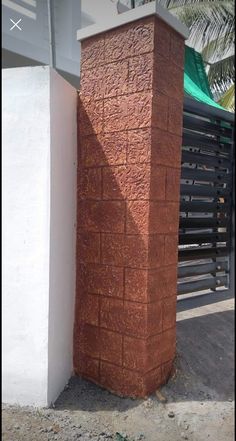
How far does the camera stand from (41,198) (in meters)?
2.28

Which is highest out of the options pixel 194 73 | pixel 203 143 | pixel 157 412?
pixel 194 73

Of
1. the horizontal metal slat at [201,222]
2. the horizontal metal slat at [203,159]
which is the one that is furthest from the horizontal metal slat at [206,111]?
the horizontal metal slat at [201,222]

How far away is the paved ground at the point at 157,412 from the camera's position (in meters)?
2.24

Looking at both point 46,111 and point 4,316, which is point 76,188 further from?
point 4,316

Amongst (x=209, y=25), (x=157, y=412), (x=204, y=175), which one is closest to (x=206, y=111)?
(x=204, y=175)

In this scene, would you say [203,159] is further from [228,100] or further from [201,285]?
[228,100]

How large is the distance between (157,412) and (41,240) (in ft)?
4.54

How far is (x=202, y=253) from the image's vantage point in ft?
12.0

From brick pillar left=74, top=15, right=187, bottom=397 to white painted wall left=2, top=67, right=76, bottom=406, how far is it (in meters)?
0.13

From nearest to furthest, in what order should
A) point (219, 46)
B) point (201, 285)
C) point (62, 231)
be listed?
point (62, 231)
point (201, 285)
point (219, 46)

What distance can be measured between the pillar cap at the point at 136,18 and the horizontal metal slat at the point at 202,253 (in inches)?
70.7

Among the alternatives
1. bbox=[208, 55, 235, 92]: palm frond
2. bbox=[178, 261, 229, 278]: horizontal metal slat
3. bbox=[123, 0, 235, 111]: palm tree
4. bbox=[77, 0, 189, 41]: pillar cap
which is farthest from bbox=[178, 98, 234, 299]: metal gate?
bbox=[208, 55, 235, 92]: palm frond

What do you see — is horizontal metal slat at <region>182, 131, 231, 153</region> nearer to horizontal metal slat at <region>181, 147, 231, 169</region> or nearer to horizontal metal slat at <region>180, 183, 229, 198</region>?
horizontal metal slat at <region>181, 147, 231, 169</region>

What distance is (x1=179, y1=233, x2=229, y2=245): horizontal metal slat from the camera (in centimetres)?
344
